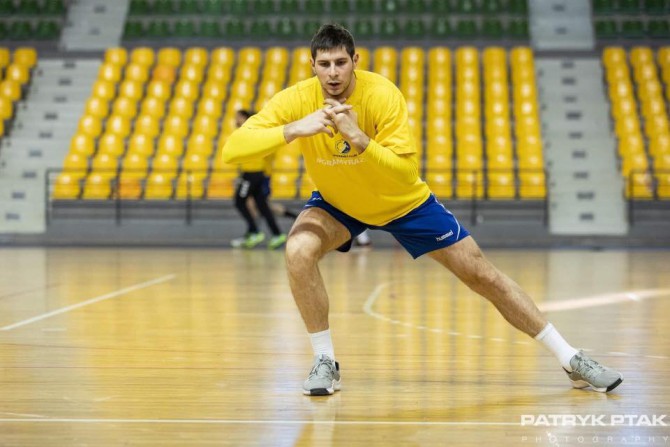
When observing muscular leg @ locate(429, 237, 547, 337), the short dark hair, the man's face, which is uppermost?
the short dark hair

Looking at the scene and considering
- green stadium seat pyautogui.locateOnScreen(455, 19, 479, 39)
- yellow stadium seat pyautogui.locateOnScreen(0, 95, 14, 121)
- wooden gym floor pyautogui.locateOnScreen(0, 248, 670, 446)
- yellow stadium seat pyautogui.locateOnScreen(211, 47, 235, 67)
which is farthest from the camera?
green stadium seat pyautogui.locateOnScreen(455, 19, 479, 39)

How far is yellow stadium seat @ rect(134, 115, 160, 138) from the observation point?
18.6 meters

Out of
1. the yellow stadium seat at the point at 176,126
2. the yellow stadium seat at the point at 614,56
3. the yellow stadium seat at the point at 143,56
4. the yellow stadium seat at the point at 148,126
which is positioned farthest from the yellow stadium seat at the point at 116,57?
the yellow stadium seat at the point at 614,56

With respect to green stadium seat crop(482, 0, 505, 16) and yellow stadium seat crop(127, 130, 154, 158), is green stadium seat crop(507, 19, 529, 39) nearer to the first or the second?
green stadium seat crop(482, 0, 505, 16)

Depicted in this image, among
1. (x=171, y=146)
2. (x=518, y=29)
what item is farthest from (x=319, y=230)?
(x=518, y=29)

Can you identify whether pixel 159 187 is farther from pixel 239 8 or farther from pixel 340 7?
pixel 340 7

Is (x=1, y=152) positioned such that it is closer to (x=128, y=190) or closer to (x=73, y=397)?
(x=128, y=190)

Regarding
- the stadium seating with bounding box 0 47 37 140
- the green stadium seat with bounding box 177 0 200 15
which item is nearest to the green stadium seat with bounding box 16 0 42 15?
the stadium seating with bounding box 0 47 37 140

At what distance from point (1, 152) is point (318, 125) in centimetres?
1594

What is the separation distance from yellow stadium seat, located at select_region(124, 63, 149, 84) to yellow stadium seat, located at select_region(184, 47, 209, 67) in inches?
31.8

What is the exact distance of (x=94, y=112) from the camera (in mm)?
19078

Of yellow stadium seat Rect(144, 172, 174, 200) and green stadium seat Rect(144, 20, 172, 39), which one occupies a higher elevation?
green stadium seat Rect(144, 20, 172, 39)

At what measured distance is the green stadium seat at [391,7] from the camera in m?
21.5

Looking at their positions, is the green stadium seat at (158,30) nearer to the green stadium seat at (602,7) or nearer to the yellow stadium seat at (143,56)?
the yellow stadium seat at (143,56)
